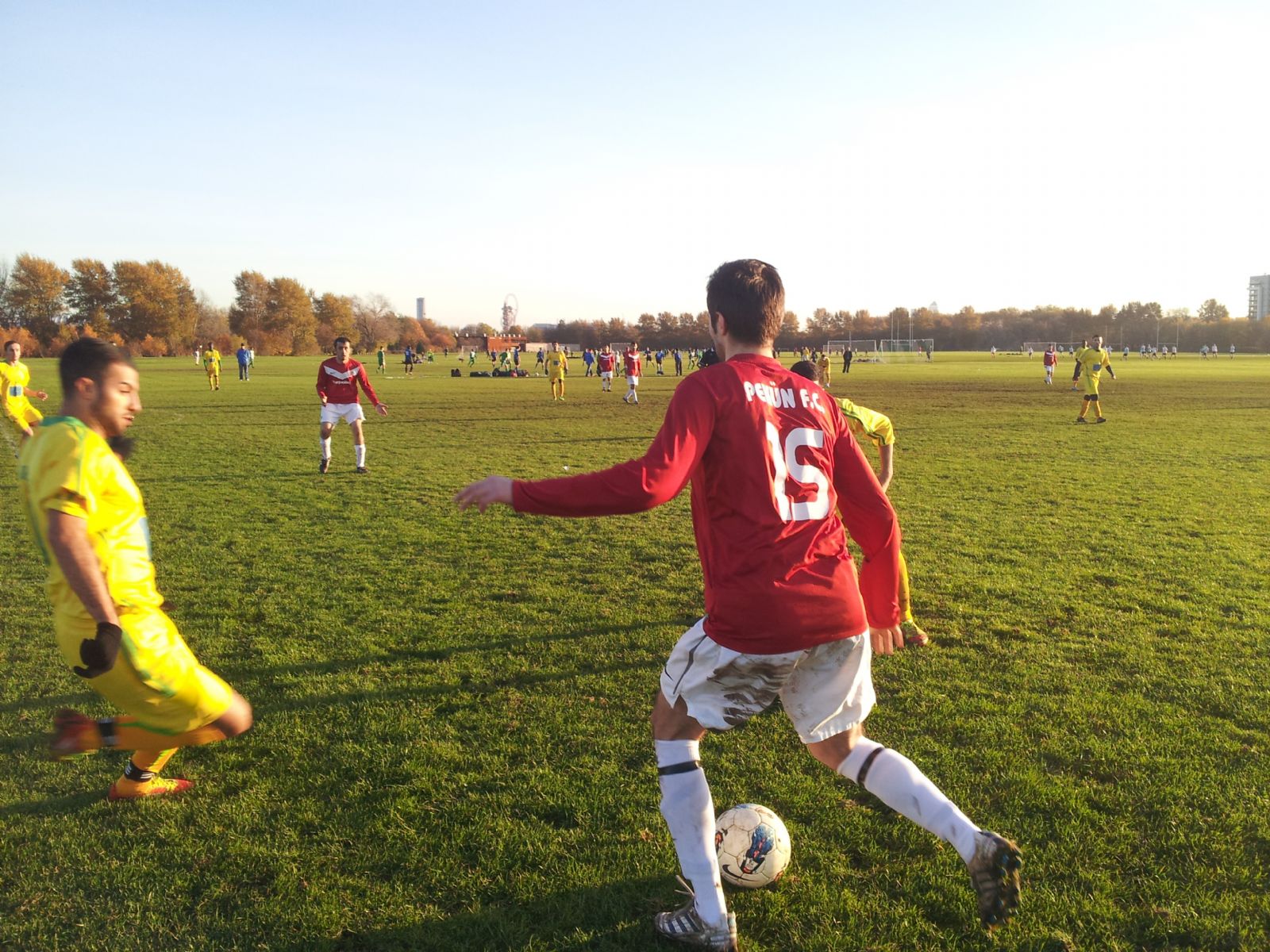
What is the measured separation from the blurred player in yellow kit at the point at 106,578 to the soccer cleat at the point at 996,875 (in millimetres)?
2772

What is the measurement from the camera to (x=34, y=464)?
295cm

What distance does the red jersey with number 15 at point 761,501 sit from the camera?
262 centimetres

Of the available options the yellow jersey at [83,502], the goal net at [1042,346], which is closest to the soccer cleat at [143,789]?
the yellow jersey at [83,502]

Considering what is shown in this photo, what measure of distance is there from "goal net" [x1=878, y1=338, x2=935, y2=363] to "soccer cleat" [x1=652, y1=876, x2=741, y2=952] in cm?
8547

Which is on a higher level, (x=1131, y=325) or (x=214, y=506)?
(x=1131, y=325)

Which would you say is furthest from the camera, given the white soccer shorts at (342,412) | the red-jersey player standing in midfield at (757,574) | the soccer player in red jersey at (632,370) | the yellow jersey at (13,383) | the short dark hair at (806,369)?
the soccer player in red jersey at (632,370)

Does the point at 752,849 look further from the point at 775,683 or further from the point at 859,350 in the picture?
the point at 859,350

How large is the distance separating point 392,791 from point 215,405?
27034 millimetres

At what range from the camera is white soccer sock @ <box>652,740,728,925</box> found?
9.16 feet

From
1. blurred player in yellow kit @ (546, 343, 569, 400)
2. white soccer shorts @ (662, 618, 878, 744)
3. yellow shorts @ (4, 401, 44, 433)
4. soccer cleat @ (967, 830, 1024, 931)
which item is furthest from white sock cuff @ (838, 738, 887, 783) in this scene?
blurred player in yellow kit @ (546, 343, 569, 400)

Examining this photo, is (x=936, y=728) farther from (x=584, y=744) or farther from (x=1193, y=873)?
(x=584, y=744)

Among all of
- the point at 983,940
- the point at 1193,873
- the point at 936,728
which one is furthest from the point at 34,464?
the point at 1193,873

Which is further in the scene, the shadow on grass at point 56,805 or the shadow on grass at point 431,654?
the shadow on grass at point 431,654

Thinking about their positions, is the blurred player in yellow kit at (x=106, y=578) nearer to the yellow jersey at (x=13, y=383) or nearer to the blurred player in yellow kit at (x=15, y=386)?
the blurred player in yellow kit at (x=15, y=386)
